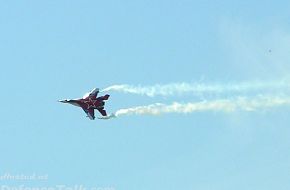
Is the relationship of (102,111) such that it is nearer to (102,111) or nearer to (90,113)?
(102,111)

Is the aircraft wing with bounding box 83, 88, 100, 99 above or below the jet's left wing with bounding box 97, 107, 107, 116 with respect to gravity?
above

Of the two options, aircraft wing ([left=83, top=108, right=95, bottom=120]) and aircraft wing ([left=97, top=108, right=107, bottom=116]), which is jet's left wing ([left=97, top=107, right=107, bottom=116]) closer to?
aircraft wing ([left=97, top=108, right=107, bottom=116])

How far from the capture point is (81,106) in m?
108

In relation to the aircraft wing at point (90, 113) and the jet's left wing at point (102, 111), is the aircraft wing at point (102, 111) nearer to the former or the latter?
the jet's left wing at point (102, 111)

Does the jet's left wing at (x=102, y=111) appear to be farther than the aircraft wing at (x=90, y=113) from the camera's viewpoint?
Yes

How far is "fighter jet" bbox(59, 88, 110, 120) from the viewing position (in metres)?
106

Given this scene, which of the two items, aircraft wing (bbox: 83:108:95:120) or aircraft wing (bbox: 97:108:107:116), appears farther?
aircraft wing (bbox: 97:108:107:116)

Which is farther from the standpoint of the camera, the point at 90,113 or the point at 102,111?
the point at 102,111

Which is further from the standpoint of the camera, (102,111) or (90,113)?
(102,111)

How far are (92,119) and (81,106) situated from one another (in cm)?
421

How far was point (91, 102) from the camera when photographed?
351 ft

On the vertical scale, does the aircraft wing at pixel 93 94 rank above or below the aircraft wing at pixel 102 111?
above

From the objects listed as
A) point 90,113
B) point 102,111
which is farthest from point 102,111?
point 90,113

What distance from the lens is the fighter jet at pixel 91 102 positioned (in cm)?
10619
